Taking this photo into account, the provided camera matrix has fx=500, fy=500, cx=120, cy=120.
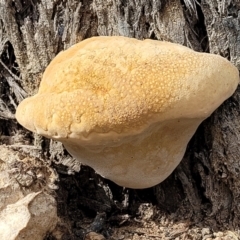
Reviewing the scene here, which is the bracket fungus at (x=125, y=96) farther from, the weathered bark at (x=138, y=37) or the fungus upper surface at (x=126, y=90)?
the weathered bark at (x=138, y=37)

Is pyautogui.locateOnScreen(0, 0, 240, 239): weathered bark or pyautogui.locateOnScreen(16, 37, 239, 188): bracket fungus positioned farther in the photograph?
pyautogui.locateOnScreen(0, 0, 240, 239): weathered bark

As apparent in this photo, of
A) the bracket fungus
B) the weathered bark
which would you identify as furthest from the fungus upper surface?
the weathered bark

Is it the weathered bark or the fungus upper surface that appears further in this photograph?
the weathered bark

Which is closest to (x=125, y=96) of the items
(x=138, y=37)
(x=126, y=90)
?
(x=126, y=90)

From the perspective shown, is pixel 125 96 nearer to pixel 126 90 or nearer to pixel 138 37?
pixel 126 90

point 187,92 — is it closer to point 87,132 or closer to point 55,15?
point 87,132

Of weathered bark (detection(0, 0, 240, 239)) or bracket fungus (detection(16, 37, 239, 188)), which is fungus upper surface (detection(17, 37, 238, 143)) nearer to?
bracket fungus (detection(16, 37, 239, 188))
